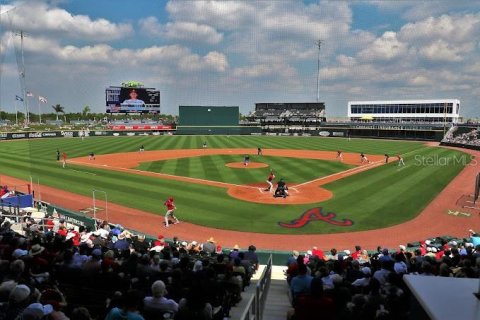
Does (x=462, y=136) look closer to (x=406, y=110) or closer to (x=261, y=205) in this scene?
(x=406, y=110)

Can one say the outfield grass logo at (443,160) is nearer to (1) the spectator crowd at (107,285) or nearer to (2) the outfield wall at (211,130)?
(1) the spectator crowd at (107,285)

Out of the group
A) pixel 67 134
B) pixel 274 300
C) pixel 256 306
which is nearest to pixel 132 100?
pixel 67 134

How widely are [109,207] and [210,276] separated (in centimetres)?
1495

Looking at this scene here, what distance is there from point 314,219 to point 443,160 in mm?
29762

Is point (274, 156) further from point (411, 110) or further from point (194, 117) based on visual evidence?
point (411, 110)

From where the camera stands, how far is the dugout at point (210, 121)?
289 feet

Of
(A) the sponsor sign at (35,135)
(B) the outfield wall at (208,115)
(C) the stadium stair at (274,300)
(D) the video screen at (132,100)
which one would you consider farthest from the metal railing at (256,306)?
(B) the outfield wall at (208,115)

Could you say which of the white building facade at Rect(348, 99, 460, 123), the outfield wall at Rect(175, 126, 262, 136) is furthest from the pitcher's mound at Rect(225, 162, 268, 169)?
the white building facade at Rect(348, 99, 460, 123)

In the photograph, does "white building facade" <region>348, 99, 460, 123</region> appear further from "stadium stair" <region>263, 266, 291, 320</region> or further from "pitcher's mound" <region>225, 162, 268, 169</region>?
"stadium stair" <region>263, 266, 291, 320</region>

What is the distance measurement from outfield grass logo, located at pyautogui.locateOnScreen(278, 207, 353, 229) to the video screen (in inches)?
2702

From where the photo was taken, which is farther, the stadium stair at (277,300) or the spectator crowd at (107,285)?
the stadium stair at (277,300)

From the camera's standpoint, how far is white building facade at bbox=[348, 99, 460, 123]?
95.2 m

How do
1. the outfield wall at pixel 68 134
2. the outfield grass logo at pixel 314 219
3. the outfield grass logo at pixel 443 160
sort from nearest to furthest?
the outfield grass logo at pixel 314 219, the outfield grass logo at pixel 443 160, the outfield wall at pixel 68 134

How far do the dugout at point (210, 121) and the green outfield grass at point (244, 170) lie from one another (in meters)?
47.1
